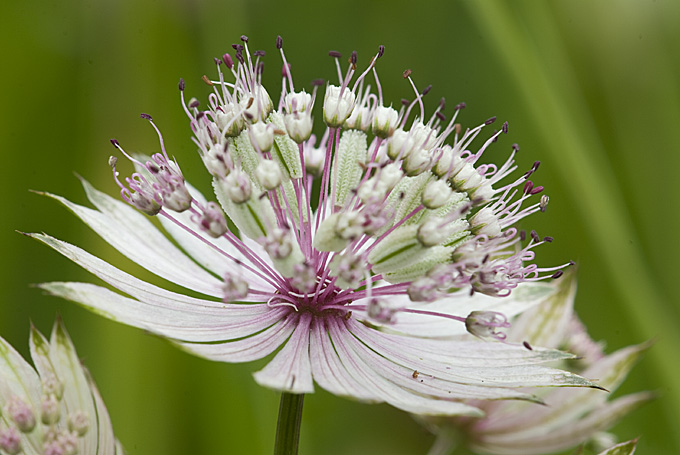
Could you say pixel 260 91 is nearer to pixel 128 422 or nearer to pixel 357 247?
pixel 357 247

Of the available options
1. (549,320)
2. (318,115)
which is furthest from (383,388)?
(318,115)

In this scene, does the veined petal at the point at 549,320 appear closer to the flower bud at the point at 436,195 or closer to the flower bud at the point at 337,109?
the flower bud at the point at 436,195

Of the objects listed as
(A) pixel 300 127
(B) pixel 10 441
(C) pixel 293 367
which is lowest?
(B) pixel 10 441

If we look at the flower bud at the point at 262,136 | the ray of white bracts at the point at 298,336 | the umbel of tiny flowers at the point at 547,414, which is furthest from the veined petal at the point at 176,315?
the umbel of tiny flowers at the point at 547,414

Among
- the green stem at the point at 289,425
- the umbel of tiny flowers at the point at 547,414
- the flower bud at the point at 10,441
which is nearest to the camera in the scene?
the flower bud at the point at 10,441

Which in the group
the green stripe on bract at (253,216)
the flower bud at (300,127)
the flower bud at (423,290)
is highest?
the flower bud at (300,127)

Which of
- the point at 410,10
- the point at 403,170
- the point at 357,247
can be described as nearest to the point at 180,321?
the point at 357,247

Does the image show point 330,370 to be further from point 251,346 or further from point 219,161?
point 219,161

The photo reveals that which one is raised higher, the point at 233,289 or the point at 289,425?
the point at 233,289
